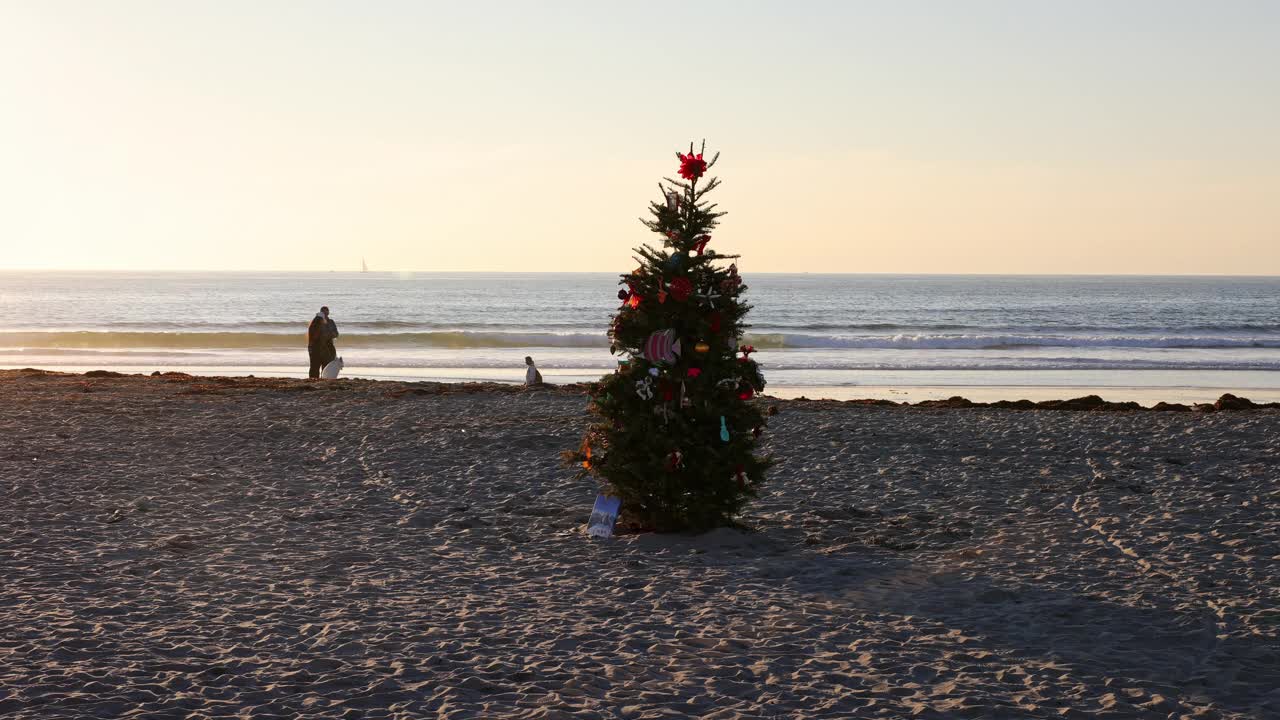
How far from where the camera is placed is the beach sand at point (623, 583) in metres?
5.12

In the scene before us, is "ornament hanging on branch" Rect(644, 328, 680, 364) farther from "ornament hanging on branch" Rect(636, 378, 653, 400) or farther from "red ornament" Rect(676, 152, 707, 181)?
"red ornament" Rect(676, 152, 707, 181)

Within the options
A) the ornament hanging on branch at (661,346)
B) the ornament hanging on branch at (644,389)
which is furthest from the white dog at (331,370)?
the ornament hanging on branch at (661,346)

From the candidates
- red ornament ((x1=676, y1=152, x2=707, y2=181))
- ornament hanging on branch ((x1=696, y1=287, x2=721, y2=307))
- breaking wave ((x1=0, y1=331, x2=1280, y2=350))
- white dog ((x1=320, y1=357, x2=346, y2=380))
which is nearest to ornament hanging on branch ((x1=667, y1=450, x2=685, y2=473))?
ornament hanging on branch ((x1=696, y1=287, x2=721, y2=307))

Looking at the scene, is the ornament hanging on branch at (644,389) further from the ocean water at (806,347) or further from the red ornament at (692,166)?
the ocean water at (806,347)

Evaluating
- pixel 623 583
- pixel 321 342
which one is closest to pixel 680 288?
pixel 623 583

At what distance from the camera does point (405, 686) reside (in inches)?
203

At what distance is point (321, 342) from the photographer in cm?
2164

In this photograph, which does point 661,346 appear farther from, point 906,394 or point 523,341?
point 523,341

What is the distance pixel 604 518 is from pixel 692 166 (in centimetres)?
261

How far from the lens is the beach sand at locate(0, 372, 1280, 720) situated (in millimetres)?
5117

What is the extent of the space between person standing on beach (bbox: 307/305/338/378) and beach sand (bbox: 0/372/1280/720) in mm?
8400

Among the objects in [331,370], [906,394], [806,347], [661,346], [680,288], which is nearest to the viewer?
[680,288]

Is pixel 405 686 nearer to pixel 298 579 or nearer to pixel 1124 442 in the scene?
pixel 298 579

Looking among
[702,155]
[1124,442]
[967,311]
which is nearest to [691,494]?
[702,155]
